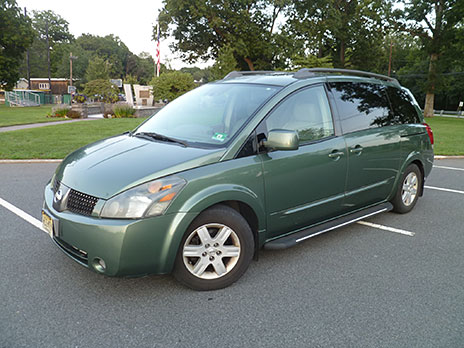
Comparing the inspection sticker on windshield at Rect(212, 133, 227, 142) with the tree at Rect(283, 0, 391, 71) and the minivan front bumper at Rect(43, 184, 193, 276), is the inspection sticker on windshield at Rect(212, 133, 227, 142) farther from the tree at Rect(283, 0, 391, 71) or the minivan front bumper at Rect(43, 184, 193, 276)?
the tree at Rect(283, 0, 391, 71)

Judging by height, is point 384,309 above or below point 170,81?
below

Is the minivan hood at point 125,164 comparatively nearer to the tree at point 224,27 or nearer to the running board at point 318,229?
the running board at point 318,229

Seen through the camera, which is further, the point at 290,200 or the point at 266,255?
the point at 266,255

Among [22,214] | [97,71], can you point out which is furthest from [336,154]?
[97,71]

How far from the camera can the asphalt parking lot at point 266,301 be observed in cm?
264

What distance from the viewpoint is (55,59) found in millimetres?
82688

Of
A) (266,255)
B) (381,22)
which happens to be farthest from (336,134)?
(381,22)

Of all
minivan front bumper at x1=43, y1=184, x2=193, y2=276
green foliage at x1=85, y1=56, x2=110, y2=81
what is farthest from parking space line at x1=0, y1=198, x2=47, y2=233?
green foliage at x1=85, y1=56, x2=110, y2=81

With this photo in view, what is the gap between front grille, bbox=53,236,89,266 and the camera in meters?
2.97

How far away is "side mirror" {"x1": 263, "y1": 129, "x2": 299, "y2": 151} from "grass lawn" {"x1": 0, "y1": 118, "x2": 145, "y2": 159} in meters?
7.05

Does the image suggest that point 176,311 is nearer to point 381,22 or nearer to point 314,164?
point 314,164

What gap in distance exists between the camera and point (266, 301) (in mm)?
3113

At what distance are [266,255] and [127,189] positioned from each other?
1.69 m

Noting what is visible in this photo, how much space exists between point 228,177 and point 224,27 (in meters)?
34.6
